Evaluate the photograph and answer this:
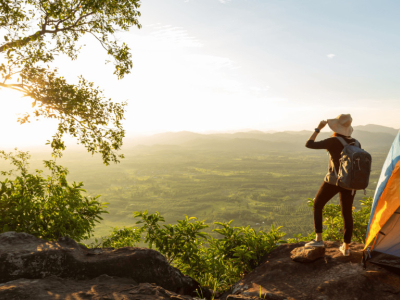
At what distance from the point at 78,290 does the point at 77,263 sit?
2.17ft

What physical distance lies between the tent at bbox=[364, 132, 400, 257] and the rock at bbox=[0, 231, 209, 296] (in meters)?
3.22

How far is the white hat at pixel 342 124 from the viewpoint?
3916 mm

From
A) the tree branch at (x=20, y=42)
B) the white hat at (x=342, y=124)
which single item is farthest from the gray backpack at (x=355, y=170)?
the tree branch at (x=20, y=42)

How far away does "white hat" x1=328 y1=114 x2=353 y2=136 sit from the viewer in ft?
12.8

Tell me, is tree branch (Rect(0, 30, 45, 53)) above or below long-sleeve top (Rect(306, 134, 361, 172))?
above

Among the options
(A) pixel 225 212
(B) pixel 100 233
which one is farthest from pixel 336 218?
(A) pixel 225 212

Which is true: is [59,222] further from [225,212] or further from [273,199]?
[273,199]

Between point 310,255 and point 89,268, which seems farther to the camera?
point 310,255

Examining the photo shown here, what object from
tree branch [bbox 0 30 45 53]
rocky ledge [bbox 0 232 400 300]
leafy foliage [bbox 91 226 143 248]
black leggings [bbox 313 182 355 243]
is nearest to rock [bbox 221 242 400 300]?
rocky ledge [bbox 0 232 400 300]

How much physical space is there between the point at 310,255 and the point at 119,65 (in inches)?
290

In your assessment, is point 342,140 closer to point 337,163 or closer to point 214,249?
point 337,163

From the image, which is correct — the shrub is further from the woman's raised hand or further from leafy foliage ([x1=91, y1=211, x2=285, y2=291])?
the woman's raised hand

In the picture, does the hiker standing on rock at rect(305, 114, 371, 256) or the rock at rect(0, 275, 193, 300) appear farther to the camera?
the hiker standing on rock at rect(305, 114, 371, 256)

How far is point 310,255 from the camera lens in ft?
13.4
